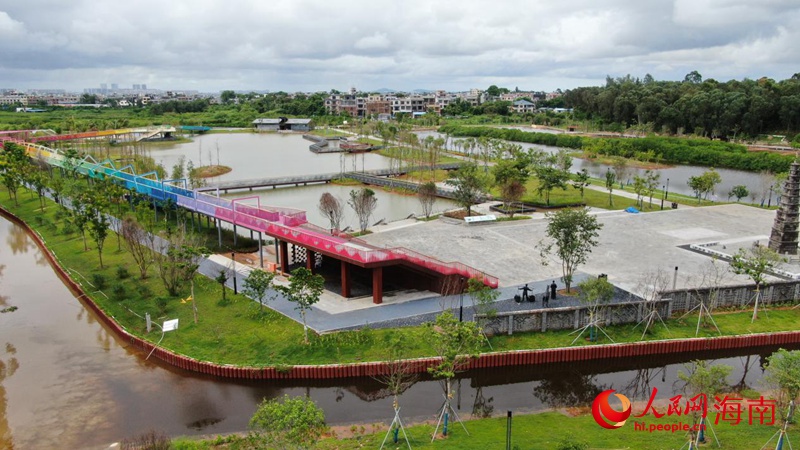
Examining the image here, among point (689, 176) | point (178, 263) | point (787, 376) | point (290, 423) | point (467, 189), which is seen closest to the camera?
point (290, 423)

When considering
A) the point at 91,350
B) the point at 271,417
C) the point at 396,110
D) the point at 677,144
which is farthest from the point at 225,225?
the point at 396,110

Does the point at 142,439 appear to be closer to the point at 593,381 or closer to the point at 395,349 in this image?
the point at 395,349

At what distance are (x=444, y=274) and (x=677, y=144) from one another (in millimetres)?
68414

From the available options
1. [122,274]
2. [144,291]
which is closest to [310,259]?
[144,291]

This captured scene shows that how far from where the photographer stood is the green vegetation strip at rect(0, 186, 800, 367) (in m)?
22.1

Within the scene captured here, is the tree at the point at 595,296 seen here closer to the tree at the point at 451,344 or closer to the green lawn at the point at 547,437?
the green lawn at the point at 547,437

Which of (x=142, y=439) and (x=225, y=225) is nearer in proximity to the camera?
(x=142, y=439)

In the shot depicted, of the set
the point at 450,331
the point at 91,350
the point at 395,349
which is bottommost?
the point at 91,350

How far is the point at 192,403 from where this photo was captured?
20250mm

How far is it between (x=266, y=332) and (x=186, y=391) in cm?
387

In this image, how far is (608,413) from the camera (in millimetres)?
18359

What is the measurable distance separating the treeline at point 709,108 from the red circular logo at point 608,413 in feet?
274

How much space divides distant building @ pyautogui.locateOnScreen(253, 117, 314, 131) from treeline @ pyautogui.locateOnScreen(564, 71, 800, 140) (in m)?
62.7

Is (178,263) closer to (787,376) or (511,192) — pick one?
(787,376)
